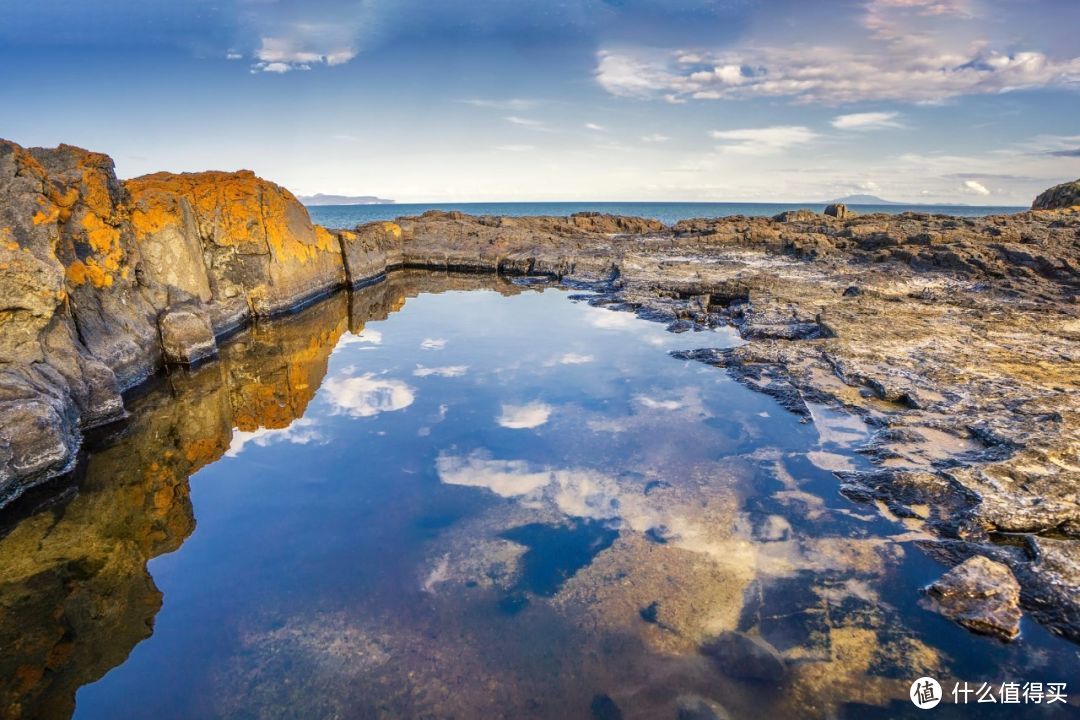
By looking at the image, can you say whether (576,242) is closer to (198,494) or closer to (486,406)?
(486,406)

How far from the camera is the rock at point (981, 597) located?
389cm

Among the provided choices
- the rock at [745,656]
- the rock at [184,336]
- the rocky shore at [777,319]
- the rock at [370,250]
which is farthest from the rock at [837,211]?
the rock at [745,656]

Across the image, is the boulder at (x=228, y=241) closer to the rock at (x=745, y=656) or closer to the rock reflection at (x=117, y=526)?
the rock reflection at (x=117, y=526)

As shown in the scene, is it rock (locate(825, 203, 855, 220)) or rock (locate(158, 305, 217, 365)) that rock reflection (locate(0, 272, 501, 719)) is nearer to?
rock (locate(158, 305, 217, 365))

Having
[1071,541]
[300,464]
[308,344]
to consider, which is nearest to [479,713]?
[300,464]

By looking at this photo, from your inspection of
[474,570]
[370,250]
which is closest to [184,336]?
[474,570]

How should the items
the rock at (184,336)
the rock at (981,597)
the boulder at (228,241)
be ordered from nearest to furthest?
the rock at (981,597), the rock at (184,336), the boulder at (228,241)

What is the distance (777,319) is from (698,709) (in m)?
10.1

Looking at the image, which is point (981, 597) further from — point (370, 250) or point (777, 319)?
point (370, 250)

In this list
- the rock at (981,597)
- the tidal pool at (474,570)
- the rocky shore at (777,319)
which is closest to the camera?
the tidal pool at (474,570)

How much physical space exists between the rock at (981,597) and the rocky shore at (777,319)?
4 cm

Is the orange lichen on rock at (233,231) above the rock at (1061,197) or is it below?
below

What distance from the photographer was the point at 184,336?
33.0 feet

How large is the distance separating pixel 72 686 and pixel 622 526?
412 cm
